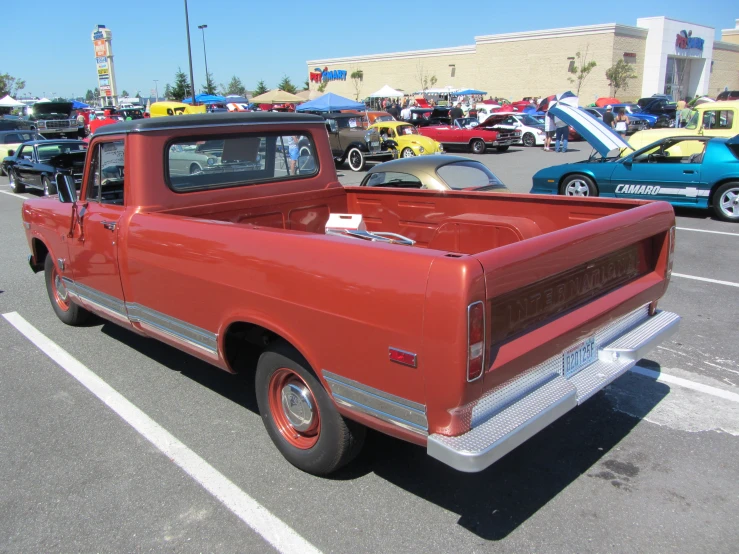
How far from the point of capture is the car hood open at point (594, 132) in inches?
434

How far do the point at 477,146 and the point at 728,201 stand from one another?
14.5 metres

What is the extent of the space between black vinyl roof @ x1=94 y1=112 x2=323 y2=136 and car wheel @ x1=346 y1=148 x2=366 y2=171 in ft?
48.5

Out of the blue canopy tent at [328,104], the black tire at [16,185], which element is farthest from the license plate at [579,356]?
the blue canopy tent at [328,104]

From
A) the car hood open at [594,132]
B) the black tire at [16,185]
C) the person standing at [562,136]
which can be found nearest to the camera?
the car hood open at [594,132]

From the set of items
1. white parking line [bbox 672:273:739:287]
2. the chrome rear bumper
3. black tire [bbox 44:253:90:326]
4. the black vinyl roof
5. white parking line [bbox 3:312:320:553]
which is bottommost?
white parking line [bbox 3:312:320:553]

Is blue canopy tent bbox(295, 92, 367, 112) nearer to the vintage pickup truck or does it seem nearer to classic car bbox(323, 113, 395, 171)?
classic car bbox(323, 113, 395, 171)

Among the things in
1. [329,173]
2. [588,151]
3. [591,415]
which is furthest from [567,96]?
[591,415]

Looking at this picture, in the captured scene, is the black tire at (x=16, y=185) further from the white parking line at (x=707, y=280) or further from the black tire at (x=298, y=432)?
the white parking line at (x=707, y=280)

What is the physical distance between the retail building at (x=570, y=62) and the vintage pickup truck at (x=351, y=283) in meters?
55.0

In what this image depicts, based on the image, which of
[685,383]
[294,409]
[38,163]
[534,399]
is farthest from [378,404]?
[38,163]

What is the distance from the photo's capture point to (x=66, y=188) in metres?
4.77

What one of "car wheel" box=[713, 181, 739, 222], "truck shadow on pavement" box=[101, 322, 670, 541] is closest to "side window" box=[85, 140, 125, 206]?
"truck shadow on pavement" box=[101, 322, 670, 541]

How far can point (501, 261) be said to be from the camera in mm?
2455

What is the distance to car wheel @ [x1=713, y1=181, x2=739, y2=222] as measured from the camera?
9.94 meters
